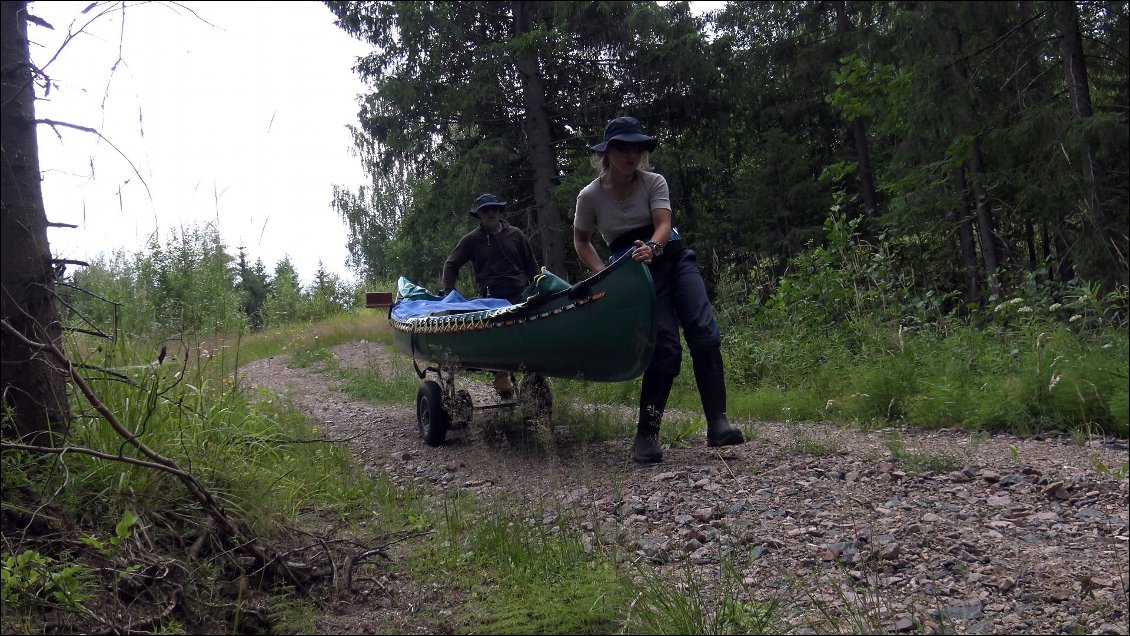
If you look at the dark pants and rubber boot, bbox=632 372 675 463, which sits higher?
the dark pants

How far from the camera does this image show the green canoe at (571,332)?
4684 millimetres

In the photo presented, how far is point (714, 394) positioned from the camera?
4961 millimetres

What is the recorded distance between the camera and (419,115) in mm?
16578

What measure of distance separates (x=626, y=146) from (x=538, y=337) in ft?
4.13

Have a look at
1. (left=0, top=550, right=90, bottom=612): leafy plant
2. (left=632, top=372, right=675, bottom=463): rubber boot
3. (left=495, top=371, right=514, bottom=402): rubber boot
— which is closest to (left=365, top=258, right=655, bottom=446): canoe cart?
(left=632, top=372, right=675, bottom=463): rubber boot

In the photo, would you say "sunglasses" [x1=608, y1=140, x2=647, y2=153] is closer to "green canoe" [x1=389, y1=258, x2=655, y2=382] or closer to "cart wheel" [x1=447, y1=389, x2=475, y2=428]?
"green canoe" [x1=389, y1=258, x2=655, y2=382]

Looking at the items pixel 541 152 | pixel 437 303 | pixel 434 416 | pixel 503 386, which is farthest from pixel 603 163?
pixel 541 152

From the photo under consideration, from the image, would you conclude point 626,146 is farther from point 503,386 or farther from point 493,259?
point 503,386

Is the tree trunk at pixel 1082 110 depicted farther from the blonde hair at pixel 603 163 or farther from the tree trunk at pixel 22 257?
the tree trunk at pixel 22 257

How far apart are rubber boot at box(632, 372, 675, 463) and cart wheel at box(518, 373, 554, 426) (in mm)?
934

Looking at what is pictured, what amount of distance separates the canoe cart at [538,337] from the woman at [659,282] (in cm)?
20

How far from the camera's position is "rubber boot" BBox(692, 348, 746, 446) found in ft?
16.2

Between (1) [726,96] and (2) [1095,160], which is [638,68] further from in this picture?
(2) [1095,160]

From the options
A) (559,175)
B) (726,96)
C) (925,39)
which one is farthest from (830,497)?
(726,96)
